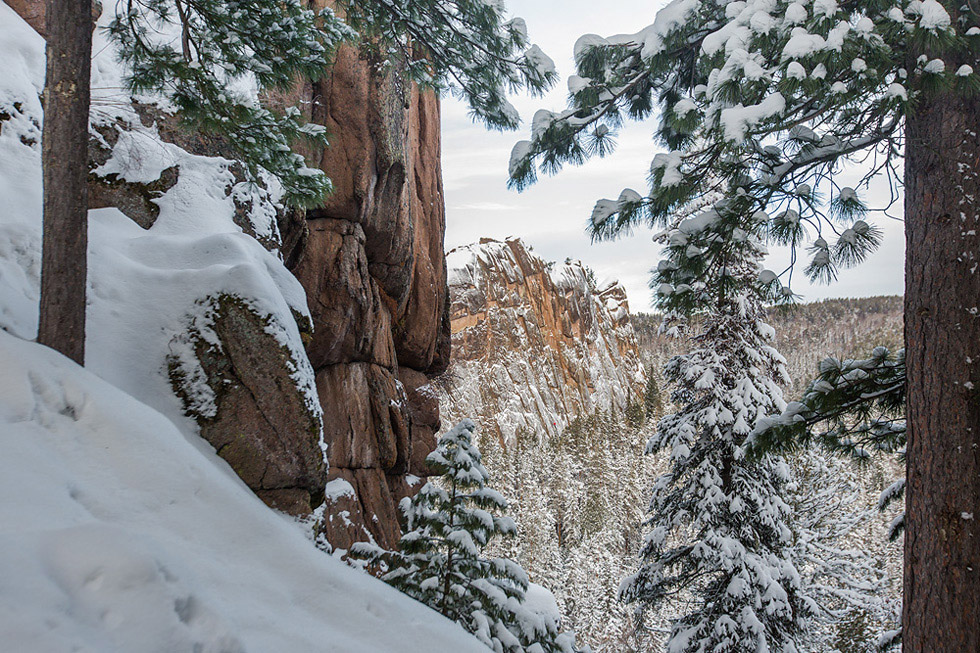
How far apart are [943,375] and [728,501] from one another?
254 inches

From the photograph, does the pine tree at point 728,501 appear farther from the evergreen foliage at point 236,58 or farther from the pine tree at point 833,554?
the evergreen foliage at point 236,58

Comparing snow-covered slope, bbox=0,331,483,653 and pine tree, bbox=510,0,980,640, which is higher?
pine tree, bbox=510,0,980,640

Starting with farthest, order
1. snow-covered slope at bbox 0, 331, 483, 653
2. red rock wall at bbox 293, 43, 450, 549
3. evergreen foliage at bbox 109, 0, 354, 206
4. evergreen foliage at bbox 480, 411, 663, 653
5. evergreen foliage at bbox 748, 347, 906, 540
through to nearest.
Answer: evergreen foliage at bbox 480, 411, 663, 653 → red rock wall at bbox 293, 43, 450, 549 → evergreen foliage at bbox 109, 0, 354, 206 → evergreen foliage at bbox 748, 347, 906, 540 → snow-covered slope at bbox 0, 331, 483, 653

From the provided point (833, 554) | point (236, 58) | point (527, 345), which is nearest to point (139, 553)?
point (236, 58)

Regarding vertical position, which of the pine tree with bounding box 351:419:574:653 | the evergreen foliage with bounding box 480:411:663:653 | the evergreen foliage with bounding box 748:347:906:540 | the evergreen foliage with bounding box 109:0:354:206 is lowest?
the evergreen foliage with bounding box 480:411:663:653

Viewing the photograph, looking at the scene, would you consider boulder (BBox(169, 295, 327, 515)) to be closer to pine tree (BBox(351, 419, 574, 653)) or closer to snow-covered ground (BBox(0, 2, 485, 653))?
snow-covered ground (BBox(0, 2, 485, 653))

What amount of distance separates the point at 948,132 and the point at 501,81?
12.6 feet

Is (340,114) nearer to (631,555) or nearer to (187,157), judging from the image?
(187,157)

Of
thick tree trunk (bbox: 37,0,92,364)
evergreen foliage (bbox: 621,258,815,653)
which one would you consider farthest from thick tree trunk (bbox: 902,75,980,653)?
thick tree trunk (bbox: 37,0,92,364)

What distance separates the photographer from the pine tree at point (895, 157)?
9.86ft

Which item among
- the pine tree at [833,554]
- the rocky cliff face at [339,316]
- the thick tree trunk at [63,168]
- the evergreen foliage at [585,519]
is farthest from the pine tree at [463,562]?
the evergreen foliage at [585,519]

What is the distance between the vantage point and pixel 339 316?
37.3ft

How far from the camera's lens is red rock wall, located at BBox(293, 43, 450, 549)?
11.2 meters

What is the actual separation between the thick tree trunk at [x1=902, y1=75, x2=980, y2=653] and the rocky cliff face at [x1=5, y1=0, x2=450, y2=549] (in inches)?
186
